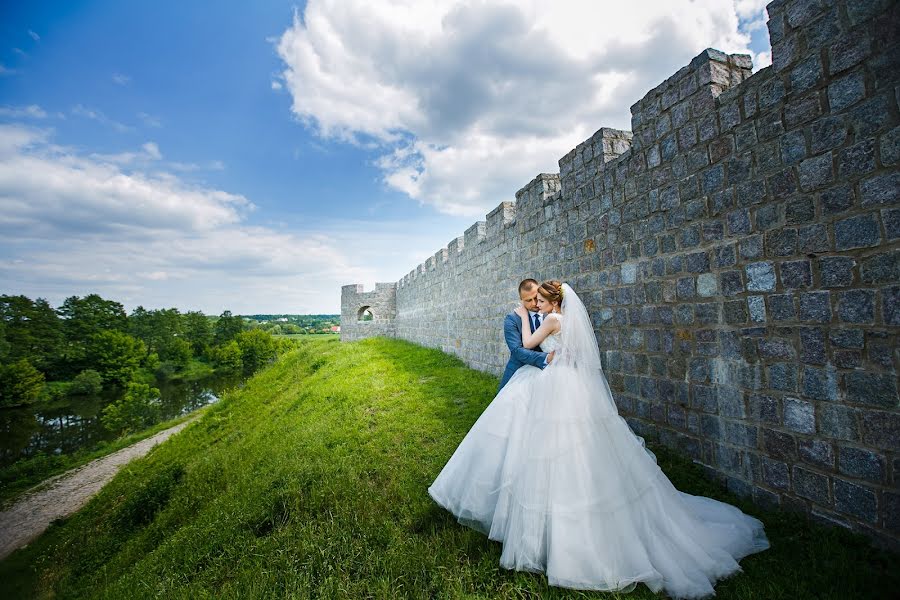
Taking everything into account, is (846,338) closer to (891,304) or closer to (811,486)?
(891,304)

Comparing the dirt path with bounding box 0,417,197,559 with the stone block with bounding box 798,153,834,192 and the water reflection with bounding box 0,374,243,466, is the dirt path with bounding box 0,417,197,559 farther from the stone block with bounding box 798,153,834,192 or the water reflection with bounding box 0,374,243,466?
the stone block with bounding box 798,153,834,192

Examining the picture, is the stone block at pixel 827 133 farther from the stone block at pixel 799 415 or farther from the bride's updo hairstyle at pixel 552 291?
the bride's updo hairstyle at pixel 552 291

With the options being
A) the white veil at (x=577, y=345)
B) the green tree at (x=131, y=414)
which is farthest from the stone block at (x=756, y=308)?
the green tree at (x=131, y=414)

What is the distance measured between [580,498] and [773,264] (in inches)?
86.6

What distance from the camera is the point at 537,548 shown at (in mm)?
2203

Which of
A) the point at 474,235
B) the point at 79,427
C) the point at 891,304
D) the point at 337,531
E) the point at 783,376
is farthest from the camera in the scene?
the point at 79,427

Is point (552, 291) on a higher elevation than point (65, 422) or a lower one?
higher

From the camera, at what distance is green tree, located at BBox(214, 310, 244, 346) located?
4469cm

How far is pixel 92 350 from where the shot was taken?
96.2 feet

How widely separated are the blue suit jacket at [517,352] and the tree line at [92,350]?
25787mm

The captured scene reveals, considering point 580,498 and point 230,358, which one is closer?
point 580,498

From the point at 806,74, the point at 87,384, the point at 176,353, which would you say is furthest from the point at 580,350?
the point at 176,353

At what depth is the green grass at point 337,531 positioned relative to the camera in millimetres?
2211

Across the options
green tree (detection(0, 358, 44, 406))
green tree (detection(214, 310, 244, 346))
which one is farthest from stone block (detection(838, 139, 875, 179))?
green tree (detection(214, 310, 244, 346))
